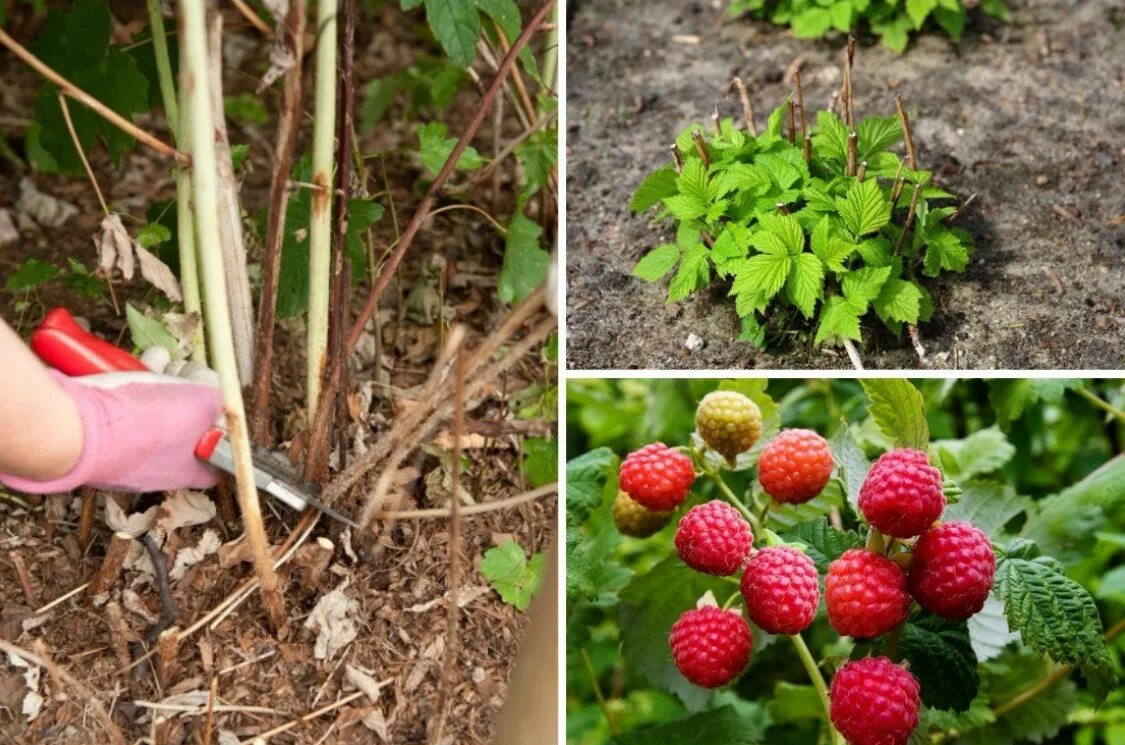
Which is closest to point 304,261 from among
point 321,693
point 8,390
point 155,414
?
point 155,414

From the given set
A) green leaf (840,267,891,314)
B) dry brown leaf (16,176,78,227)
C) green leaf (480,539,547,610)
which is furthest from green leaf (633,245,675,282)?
dry brown leaf (16,176,78,227)

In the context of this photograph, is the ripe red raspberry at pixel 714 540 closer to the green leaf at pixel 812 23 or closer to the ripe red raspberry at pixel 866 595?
the ripe red raspberry at pixel 866 595

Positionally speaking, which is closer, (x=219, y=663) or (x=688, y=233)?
(x=219, y=663)

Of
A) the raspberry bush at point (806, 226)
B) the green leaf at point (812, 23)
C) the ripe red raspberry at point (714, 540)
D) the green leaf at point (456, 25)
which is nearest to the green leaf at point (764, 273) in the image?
the raspberry bush at point (806, 226)

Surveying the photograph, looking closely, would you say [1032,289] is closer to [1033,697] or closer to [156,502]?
[1033,697]

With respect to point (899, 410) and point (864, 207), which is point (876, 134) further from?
point (899, 410)

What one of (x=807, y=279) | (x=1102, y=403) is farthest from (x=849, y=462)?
(x=807, y=279)
